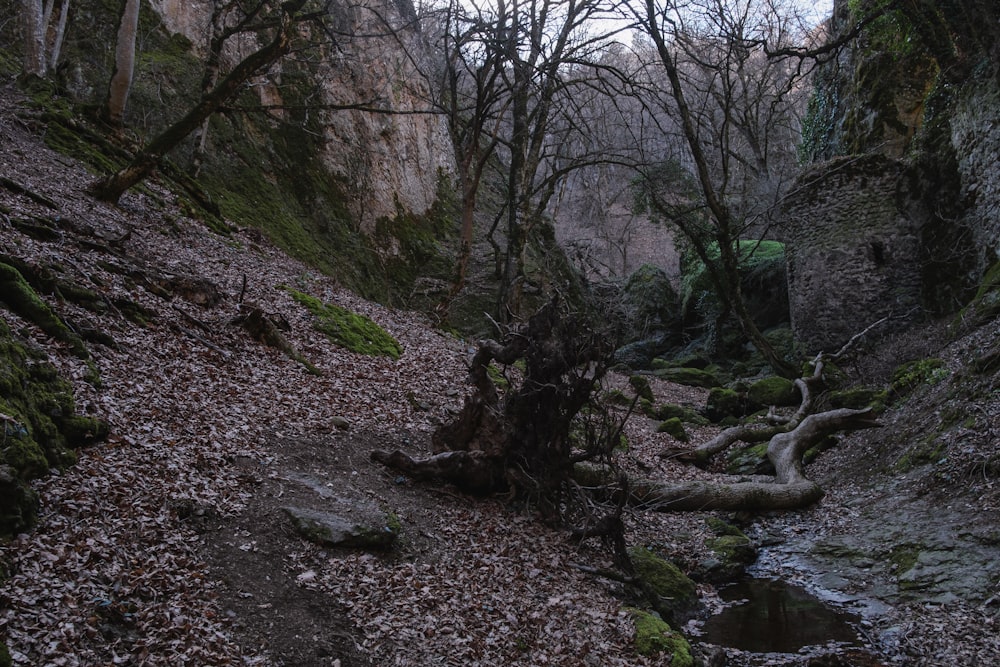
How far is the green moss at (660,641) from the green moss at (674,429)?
7389 mm

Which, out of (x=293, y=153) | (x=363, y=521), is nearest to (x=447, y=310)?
(x=293, y=153)

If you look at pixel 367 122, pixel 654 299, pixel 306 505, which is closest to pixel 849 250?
pixel 654 299

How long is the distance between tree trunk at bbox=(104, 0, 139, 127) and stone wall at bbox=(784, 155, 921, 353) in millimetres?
15031

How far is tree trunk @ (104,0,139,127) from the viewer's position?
10.5 m

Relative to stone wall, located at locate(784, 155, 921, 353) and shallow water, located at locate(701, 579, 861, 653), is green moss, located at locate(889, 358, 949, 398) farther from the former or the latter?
stone wall, located at locate(784, 155, 921, 353)

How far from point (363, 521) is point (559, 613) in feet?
5.68

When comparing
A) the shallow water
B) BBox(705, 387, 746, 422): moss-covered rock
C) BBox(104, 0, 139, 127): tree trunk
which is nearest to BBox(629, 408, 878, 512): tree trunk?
the shallow water

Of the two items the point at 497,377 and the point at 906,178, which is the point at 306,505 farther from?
the point at 906,178

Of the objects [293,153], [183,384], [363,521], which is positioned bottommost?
[363,521]

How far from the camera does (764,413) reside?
13094mm

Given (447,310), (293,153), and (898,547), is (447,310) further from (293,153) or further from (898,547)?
(898,547)

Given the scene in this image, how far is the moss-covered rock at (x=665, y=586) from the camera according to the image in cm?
557

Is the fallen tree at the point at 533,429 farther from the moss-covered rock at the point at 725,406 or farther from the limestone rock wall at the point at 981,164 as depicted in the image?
the limestone rock wall at the point at 981,164

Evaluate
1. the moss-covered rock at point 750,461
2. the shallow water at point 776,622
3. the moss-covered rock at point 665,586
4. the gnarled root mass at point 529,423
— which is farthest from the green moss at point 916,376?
the gnarled root mass at point 529,423
